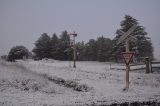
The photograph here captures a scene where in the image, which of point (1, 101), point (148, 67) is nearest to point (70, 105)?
point (1, 101)

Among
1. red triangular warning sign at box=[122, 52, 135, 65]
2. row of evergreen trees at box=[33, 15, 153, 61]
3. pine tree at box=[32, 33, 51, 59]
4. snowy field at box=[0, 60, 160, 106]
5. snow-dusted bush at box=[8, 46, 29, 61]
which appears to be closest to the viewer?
snowy field at box=[0, 60, 160, 106]

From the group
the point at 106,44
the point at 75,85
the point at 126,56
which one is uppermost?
the point at 106,44

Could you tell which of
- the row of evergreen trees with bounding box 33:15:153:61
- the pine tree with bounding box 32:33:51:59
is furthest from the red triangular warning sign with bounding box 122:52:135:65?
the pine tree with bounding box 32:33:51:59

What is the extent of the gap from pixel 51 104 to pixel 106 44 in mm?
66561

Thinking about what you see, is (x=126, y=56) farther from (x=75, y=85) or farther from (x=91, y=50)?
(x=91, y=50)

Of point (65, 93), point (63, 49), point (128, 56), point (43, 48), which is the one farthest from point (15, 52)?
point (128, 56)

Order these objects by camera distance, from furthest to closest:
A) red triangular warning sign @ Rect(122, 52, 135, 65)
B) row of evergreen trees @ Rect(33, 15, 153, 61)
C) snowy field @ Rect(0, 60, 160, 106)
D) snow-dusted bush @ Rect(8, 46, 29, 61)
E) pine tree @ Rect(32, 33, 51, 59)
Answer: pine tree @ Rect(32, 33, 51, 59)
row of evergreen trees @ Rect(33, 15, 153, 61)
snow-dusted bush @ Rect(8, 46, 29, 61)
red triangular warning sign @ Rect(122, 52, 135, 65)
snowy field @ Rect(0, 60, 160, 106)

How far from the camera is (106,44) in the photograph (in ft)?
243

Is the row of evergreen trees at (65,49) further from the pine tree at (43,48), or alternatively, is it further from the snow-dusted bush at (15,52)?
the snow-dusted bush at (15,52)

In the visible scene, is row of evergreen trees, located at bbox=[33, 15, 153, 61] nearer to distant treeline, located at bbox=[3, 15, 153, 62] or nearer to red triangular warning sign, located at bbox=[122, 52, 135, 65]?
distant treeline, located at bbox=[3, 15, 153, 62]

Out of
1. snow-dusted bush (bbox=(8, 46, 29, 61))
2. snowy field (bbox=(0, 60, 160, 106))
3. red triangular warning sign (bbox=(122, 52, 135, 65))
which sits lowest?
snowy field (bbox=(0, 60, 160, 106))

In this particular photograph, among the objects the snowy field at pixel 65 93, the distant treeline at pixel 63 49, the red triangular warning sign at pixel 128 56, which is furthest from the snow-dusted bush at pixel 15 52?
the red triangular warning sign at pixel 128 56

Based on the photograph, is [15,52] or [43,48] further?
[43,48]

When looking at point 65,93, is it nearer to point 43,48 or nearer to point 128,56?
point 128,56
